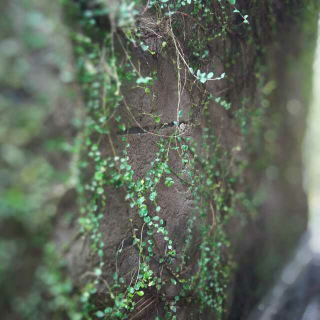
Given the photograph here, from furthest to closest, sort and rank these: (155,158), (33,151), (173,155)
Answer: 1. (173,155)
2. (155,158)
3. (33,151)

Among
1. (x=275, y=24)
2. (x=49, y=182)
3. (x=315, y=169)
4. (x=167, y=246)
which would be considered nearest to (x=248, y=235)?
(x=167, y=246)

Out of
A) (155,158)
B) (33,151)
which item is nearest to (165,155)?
(155,158)

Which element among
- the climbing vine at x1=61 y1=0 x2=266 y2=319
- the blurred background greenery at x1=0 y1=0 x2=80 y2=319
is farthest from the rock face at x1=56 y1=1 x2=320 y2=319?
the blurred background greenery at x1=0 y1=0 x2=80 y2=319

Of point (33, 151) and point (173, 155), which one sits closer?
point (33, 151)

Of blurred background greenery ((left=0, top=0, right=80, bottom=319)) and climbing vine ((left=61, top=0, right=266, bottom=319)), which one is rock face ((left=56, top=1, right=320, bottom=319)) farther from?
blurred background greenery ((left=0, top=0, right=80, bottom=319))

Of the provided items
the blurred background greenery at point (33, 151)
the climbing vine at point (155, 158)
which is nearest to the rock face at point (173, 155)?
the climbing vine at point (155, 158)

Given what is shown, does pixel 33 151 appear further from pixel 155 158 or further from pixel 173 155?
pixel 173 155

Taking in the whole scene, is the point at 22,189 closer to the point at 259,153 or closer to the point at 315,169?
the point at 259,153

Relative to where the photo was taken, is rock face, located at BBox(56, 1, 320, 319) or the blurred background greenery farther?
rock face, located at BBox(56, 1, 320, 319)

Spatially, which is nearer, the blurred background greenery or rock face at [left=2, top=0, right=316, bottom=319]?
the blurred background greenery
